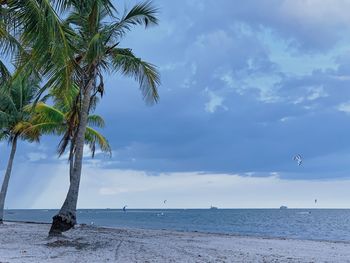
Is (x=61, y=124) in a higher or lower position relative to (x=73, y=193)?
higher

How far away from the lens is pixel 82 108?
16.5 meters

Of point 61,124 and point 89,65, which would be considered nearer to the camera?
point 89,65

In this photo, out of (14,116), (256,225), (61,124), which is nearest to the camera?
(61,124)

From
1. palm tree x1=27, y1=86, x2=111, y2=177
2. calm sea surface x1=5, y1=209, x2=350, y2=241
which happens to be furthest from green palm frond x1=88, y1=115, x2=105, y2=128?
calm sea surface x1=5, y1=209, x2=350, y2=241

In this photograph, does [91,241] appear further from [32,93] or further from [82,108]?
[32,93]

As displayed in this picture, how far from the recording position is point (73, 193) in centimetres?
1587

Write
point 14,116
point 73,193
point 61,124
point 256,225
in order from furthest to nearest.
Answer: point 256,225, point 14,116, point 61,124, point 73,193

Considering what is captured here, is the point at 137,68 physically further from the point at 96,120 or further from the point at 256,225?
the point at 256,225

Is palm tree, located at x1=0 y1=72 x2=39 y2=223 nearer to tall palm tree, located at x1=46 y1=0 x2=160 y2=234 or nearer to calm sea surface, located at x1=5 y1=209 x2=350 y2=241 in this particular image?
tall palm tree, located at x1=46 y1=0 x2=160 y2=234

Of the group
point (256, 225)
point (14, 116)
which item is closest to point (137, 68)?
point (14, 116)

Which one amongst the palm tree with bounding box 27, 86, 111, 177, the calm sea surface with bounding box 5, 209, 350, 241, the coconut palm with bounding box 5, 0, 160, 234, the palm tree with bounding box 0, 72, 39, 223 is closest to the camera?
the coconut palm with bounding box 5, 0, 160, 234

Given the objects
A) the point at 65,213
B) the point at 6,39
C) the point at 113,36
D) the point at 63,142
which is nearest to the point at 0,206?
the point at 63,142

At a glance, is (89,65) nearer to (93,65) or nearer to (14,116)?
(93,65)

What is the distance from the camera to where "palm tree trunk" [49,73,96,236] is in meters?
15.3
